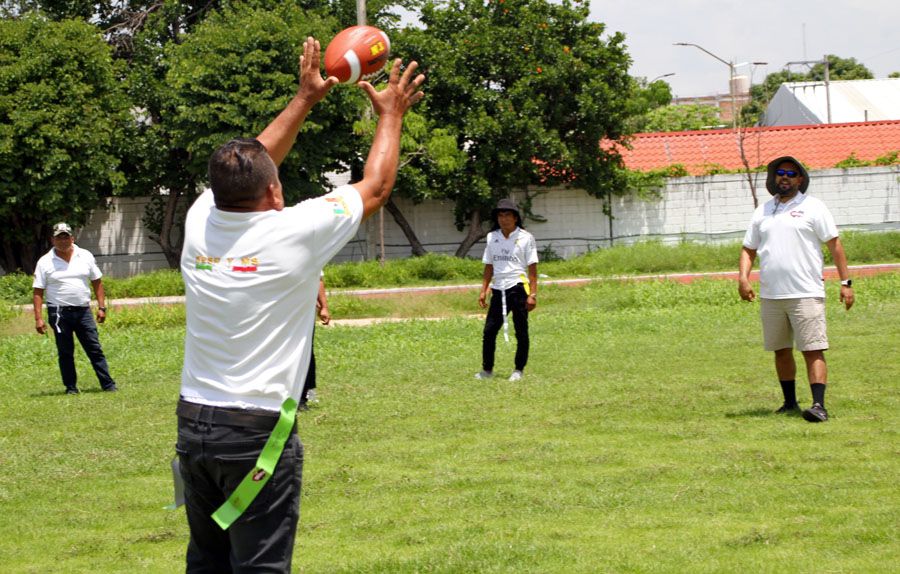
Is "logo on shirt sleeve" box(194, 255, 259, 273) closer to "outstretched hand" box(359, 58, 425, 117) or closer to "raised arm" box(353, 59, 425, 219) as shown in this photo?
"raised arm" box(353, 59, 425, 219)

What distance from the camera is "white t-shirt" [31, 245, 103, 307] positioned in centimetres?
1335

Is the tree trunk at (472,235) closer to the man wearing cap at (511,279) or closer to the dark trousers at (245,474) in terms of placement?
the man wearing cap at (511,279)

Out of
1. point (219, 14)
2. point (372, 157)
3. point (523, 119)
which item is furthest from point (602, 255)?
point (372, 157)

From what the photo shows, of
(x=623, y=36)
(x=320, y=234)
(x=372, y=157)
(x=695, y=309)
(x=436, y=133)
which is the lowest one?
(x=695, y=309)

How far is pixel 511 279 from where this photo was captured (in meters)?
13.0

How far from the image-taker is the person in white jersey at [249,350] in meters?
3.95

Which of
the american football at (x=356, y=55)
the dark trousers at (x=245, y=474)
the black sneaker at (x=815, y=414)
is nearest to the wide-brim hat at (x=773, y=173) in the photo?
the black sneaker at (x=815, y=414)

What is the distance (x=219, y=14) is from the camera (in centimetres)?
3366

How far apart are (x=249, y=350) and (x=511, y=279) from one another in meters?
9.04

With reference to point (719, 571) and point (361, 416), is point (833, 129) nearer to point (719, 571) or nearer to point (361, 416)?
point (361, 416)

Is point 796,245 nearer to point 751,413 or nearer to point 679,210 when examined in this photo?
point 751,413

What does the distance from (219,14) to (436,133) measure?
747cm

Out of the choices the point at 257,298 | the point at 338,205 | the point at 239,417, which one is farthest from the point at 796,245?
the point at 239,417

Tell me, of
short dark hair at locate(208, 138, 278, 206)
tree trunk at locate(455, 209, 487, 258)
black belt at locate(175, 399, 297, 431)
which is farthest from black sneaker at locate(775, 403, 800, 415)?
tree trunk at locate(455, 209, 487, 258)
